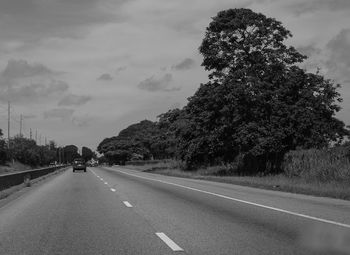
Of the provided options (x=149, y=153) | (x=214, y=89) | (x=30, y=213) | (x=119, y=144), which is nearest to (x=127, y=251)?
(x=30, y=213)

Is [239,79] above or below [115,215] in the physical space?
above

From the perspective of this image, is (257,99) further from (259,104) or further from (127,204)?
(127,204)

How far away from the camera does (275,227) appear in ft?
38.6

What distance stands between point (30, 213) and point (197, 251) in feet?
26.8

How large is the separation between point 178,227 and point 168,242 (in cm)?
209

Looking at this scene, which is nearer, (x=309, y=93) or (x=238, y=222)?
(x=238, y=222)

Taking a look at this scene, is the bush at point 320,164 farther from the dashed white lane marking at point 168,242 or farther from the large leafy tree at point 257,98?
the dashed white lane marking at point 168,242

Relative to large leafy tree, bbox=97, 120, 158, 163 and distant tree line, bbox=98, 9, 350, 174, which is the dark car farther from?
large leafy tree, bbox=97, 120, 158, 163

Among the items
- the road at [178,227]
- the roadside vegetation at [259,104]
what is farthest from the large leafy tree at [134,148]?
the road at [178,227]

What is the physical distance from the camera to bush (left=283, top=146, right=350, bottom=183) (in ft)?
97.9

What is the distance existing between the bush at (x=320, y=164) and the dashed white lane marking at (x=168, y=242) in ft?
61.5

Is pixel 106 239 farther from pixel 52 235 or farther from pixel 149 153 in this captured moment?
pixel 149 153

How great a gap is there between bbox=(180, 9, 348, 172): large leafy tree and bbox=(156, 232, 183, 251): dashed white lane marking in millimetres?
28408

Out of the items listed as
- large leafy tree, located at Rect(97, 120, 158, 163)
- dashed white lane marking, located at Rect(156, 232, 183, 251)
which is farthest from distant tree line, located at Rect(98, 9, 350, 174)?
large leafy tree, located at Rect(97, 120, 158, 163)
